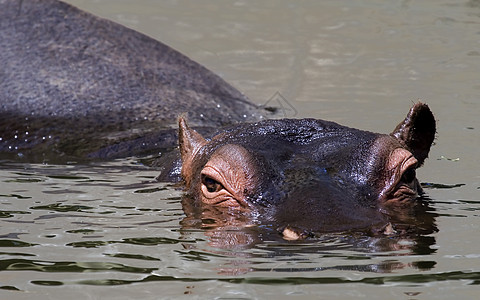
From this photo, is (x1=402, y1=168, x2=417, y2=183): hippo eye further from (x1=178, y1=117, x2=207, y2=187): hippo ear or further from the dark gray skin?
the dark gray skin

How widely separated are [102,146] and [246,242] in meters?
3.86

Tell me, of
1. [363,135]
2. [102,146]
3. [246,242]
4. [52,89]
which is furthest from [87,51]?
[246,242]

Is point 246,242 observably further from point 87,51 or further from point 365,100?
point 365,100

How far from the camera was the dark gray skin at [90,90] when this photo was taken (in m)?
8.21

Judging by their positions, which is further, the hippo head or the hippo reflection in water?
the hippo reflection in water

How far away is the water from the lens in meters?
3.77

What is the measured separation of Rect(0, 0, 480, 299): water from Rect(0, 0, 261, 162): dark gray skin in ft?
2.05

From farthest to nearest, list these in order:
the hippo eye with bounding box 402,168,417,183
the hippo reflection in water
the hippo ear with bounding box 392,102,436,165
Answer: the hippo ear with bounding box 392,102,436,165
the hippo eye with bounding box 402,168,417,183
the hippo reflection in water

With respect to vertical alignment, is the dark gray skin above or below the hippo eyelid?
above

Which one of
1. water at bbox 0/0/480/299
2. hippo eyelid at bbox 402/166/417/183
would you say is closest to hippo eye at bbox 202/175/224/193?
water at bbox 0/0/480/299

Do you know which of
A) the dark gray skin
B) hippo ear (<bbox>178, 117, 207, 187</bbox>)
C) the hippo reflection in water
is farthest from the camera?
the dark gray skin

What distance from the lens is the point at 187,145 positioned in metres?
6.03

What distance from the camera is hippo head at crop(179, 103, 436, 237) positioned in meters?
4.60

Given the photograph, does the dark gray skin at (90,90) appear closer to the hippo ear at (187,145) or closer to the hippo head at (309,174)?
the hippo ear at (187,145)
